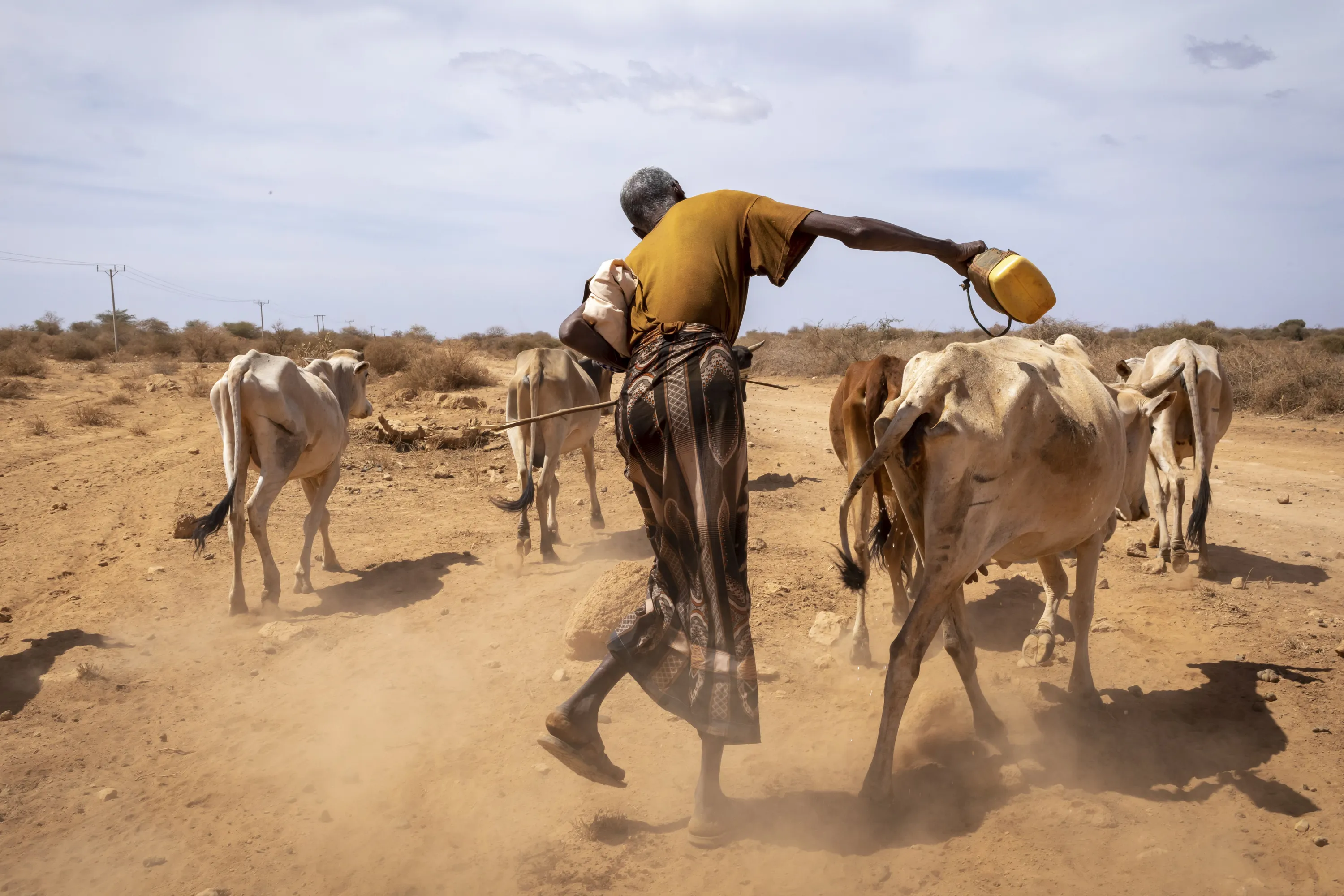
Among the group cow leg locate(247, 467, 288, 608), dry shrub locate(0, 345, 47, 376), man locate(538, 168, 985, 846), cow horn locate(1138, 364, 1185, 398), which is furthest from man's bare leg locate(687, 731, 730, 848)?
dry shrub locate(0, 345, 47, 376)

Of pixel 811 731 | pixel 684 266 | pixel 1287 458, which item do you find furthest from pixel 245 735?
pixel 1287 458

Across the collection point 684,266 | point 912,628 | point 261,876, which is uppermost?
point 684,266

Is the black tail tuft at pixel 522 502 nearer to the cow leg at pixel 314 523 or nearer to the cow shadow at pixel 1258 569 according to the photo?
the cow leg at pixel 314 523

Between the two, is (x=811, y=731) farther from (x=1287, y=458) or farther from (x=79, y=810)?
(x=1287, y=458)

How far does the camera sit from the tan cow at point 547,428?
7742 millimetres

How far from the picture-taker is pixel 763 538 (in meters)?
7.19

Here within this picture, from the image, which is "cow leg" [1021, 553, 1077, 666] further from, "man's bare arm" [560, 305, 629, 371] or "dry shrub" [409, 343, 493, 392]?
"dry shrub" [409, 343, 493, 392]

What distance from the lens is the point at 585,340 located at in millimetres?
3260

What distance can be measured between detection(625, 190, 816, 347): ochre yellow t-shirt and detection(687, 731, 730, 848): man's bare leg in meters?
1.52

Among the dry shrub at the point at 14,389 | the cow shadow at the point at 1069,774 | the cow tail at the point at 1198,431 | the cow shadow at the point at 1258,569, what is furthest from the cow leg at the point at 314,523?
the dry shrub at the point at 14,389

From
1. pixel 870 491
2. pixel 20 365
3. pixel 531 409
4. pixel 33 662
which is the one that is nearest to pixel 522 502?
pixel 531 409

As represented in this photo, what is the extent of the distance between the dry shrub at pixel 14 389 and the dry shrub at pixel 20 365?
2.60 meters

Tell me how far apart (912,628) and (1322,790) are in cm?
184

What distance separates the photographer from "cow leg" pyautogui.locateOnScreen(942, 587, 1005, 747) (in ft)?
12.7
